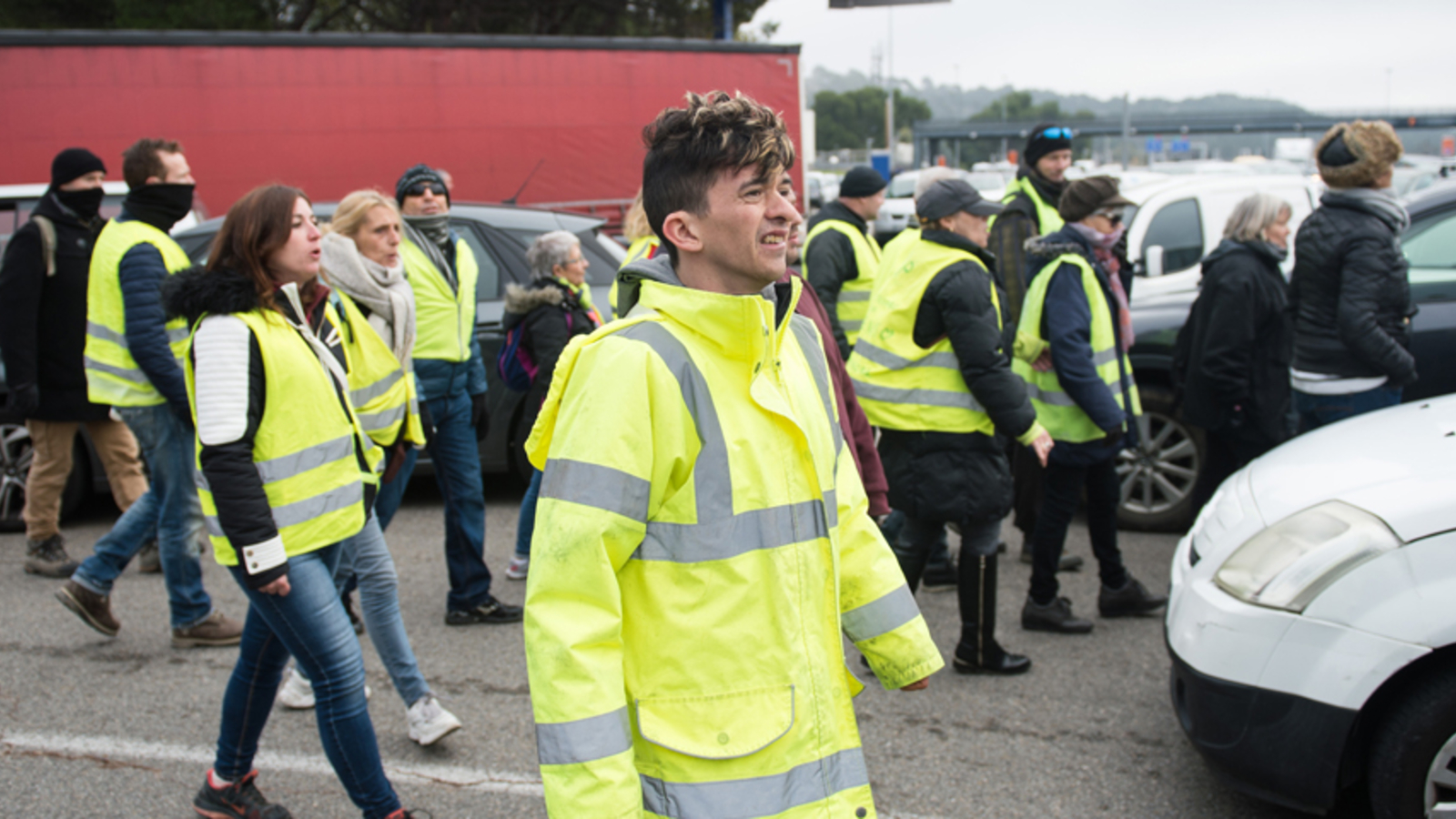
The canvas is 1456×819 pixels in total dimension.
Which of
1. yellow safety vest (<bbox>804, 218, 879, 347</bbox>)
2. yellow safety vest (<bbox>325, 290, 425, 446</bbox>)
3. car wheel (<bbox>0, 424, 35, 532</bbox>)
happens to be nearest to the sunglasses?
yellow safety vest (<bbox>325, 290, 425, 446</bbox>)

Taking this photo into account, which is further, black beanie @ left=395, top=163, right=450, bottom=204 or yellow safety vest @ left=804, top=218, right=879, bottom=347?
yellow safety vest @ left=804, top=218, right=879, bottom=347

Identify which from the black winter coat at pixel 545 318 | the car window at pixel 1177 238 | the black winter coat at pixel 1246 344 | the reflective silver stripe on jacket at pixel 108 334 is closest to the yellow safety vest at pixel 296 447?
the black winter coat at pixel 545 318

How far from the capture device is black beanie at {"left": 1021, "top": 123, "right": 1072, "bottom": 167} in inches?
226

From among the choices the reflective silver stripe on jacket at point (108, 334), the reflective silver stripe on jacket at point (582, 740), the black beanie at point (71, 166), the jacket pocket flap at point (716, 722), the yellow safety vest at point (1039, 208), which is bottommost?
the jacket pocket flap at point (716, 722)

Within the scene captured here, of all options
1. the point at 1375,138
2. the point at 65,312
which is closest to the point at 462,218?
the point at 65,312

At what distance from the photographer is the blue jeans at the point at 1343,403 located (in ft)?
15.4

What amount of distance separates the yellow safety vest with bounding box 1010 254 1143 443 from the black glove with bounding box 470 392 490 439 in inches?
93.0

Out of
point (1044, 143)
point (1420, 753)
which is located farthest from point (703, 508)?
point (1044, 143)

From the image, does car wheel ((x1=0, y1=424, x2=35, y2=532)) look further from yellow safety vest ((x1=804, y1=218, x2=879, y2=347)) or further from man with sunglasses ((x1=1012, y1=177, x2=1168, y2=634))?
man with sunglasses ((x1=1012, y1=177, x2=1168, y2=634))

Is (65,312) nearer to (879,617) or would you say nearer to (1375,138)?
(879,617)

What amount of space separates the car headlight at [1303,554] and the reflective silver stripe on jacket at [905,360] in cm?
119

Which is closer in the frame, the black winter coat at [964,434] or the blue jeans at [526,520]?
the black winter coat at [964,434]

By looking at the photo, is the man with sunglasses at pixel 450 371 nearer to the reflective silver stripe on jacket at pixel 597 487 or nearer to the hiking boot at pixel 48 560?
the hiking boot at pixel 48 560

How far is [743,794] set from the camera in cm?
166
